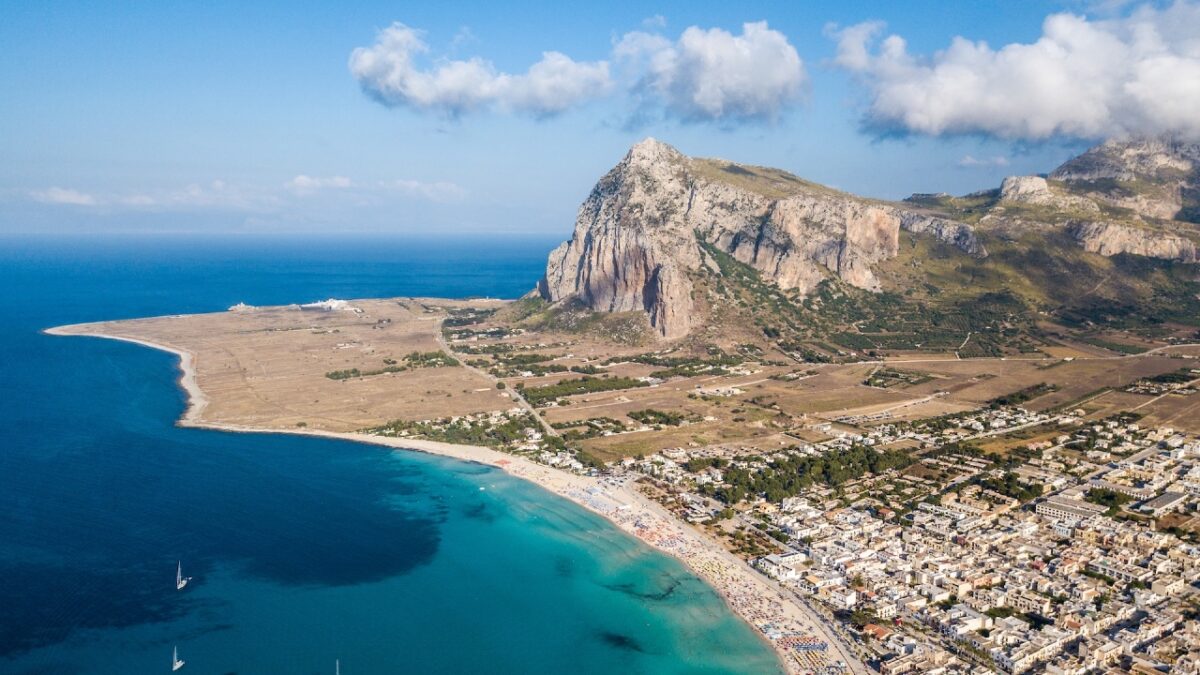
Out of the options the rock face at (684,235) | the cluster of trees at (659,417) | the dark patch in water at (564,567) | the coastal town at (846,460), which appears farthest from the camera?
the rock face at (684,235)

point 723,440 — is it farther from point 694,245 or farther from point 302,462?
point 694,245

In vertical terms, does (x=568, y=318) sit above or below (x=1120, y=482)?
above

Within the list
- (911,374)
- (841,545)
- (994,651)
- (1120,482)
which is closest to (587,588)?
(841,545)

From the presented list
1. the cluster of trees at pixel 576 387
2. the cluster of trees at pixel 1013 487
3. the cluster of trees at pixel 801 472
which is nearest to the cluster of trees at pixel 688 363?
the cluster of trees at pixel 576 387

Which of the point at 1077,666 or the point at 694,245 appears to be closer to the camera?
the point at 1077,666

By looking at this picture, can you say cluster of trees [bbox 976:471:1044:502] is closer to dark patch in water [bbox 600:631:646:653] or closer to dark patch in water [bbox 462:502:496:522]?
dark patch in water [bbox 600:631:646:653]

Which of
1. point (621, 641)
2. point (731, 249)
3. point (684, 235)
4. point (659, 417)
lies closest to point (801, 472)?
point (659, 417)

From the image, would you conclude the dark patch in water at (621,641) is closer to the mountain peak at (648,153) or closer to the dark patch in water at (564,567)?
the dark patch in water at (564,567)
